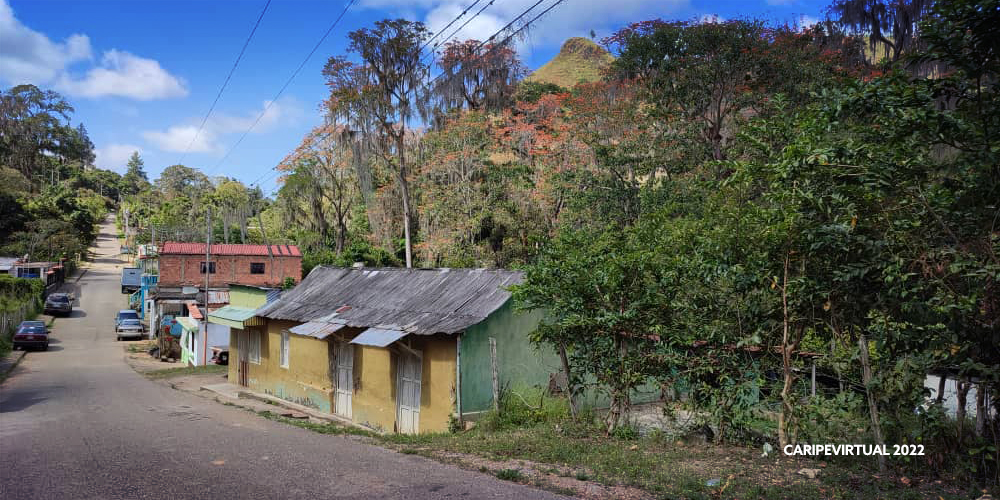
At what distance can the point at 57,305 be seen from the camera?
45750mm

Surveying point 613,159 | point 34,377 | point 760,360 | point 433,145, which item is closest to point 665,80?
point 613,159

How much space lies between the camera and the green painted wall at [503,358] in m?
12.9

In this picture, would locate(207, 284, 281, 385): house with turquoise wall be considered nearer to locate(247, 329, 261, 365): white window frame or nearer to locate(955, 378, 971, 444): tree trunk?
locate(247, 329, 261, 365): white window frame

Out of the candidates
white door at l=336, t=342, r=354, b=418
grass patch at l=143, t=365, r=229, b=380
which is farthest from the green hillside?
white door at l=336, t=342, r=354, b=418

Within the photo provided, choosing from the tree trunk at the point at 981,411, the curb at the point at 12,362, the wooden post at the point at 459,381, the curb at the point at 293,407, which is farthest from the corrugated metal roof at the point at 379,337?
the curb at the point at 12,362

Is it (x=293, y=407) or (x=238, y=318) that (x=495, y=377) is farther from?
(x=238, y=318)

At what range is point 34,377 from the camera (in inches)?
977

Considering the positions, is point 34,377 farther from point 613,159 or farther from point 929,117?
point 929,117

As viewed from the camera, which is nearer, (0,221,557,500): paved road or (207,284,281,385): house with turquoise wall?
(0,221,557,500): paved road

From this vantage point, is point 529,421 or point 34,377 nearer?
point 529,421

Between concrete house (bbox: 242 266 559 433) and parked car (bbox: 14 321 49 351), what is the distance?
20383 millimetres

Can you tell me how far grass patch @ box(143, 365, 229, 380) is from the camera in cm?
2757

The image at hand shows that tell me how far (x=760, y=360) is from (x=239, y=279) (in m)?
41.8

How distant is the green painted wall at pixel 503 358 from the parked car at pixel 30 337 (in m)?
30.4
